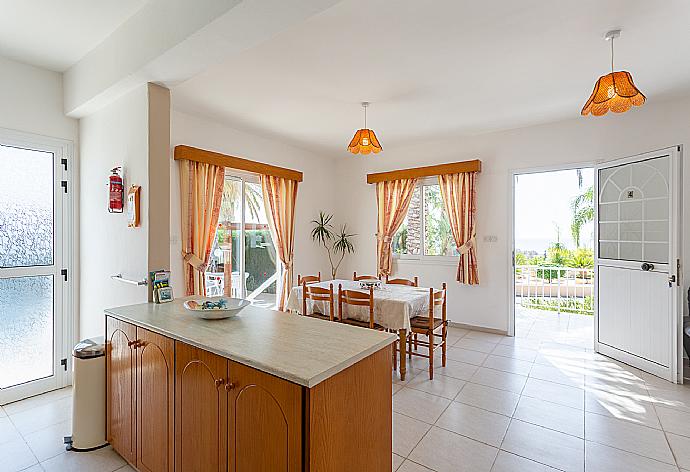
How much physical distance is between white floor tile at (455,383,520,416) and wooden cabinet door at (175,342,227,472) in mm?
2121

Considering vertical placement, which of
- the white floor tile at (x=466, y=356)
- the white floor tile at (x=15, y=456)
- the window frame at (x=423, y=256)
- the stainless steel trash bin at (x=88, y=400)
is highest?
the window frame at (x=423, y=256)

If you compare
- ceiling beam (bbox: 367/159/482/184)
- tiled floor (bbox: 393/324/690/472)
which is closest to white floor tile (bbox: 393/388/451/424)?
tiled floor (bbox: 393/324/690/472)

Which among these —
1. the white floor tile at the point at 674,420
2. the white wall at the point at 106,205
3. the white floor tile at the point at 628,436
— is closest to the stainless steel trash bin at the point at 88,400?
the white wall at the point at 106,205

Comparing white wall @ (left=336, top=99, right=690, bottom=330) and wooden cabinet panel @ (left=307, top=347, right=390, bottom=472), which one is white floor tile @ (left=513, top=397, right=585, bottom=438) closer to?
wooden cabinet panel @ (left=307, top=347, right=390, bottom=472)

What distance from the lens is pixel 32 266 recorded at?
3.01 metres

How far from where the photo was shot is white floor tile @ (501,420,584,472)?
214 cm

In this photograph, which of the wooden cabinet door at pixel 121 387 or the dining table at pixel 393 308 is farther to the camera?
the dining table at pixel 393 308

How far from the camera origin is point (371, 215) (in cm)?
606

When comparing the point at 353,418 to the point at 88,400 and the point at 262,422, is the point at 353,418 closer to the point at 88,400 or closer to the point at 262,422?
the point at 262,422

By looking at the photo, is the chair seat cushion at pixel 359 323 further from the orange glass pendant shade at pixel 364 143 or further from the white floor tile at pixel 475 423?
the orange glass pendant shade at pixel 364 143

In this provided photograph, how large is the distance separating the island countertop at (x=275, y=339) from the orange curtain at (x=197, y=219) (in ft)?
6.01

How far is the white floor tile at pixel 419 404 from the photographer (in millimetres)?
2704

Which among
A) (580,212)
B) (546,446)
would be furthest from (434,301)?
(580,212)

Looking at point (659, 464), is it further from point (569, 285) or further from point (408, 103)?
point (569, 285)
